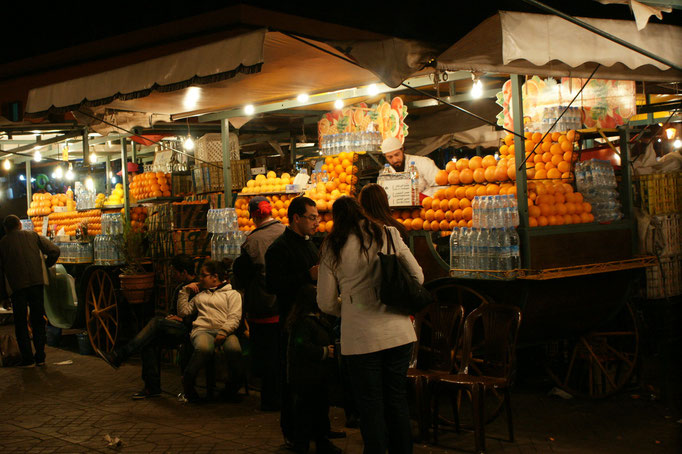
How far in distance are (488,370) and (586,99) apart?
3310 millimetres

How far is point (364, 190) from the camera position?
5.75 metres

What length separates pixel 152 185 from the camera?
11.8 meters

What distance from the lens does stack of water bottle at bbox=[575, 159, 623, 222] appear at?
678 cm

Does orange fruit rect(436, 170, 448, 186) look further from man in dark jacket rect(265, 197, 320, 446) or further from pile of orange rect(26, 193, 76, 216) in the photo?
pile of orange rect(26, 193, 76, 216)

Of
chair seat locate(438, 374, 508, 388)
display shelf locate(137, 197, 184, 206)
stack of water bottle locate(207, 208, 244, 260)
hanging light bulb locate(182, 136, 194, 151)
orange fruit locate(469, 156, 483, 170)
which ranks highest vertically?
hanging light bulb locate(182, 136, 194, 151)

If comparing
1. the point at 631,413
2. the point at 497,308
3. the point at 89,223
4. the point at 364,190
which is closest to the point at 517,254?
the point at 497,308

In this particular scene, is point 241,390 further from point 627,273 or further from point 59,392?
point 627,273

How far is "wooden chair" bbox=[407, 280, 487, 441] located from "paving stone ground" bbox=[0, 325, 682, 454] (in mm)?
393

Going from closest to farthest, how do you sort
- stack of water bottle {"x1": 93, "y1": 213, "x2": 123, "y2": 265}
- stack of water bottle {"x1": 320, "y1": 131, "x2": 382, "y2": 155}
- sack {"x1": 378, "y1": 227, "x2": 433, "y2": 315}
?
sack {"x1": 378, "y1": 227, "x2": 433, "y2": 315} → stack of water bottle {"x1": 320, "y1": 131, "x2": 382, "y2": 155} → stack of water bottle {"x1": 93, "y1": 213, "x2": 123, "y2": 265}

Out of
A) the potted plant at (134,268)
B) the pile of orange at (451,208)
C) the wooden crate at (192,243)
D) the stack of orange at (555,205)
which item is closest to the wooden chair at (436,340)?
the pile of orange at (451,208)

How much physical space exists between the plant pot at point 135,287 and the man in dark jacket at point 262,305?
2983 millimetres

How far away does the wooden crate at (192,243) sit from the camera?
386 inches

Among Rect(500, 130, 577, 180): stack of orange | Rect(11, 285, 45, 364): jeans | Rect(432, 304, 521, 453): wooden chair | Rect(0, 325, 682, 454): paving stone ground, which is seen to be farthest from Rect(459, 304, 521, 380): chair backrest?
Rect(11, 285, 45, 364): jeans

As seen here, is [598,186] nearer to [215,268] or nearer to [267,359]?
[267,359]
